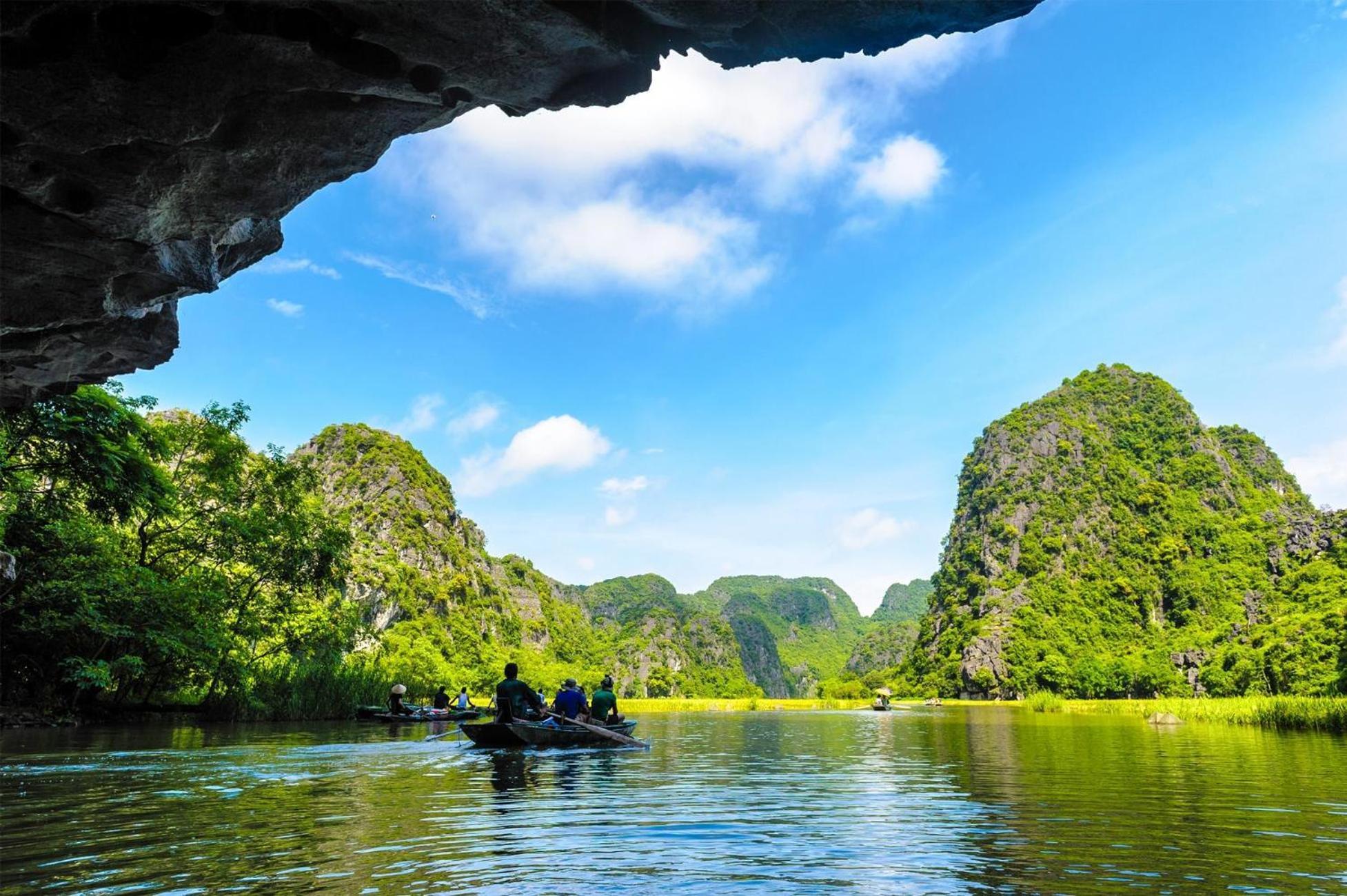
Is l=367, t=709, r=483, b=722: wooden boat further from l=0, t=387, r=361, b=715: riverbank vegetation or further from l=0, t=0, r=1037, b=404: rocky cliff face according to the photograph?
l=0, t=0, r=1037, b=404: rocky cliff face

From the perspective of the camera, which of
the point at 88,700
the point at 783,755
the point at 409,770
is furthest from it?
the point at 88,700

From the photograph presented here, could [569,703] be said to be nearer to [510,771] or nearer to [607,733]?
[607,733]

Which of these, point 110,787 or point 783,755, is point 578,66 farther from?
point 783,755

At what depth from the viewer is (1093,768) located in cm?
1224

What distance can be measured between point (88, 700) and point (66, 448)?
12295 millimetres

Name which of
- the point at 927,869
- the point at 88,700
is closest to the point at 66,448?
the point at 88,700

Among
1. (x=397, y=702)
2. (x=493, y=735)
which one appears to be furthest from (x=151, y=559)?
(x=493, y=735)

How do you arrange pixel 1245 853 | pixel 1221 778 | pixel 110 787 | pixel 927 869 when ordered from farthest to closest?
pixel 1221 778 < pixel 110 787 < pixel 1245 853 < pixel 927 869

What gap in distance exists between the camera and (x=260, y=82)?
466cm

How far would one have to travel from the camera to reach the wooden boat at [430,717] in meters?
24.8

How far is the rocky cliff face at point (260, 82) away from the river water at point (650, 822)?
4443mm

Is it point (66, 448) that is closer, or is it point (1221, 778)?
point (1221, 778)

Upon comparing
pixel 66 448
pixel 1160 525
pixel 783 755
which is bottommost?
pixel 783 755

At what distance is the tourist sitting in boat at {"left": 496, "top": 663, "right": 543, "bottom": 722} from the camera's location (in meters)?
15.5
